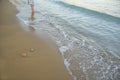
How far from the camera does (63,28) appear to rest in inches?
368

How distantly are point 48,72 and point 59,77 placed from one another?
385 millimetres

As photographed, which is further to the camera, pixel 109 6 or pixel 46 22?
pixel 109 6

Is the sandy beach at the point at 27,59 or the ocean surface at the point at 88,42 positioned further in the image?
the ocean surface at the point at 88,42

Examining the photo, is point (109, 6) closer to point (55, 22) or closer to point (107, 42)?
point (55, 22)

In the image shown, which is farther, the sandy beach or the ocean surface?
the ocean surface

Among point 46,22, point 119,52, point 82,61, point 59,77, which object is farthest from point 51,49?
point 46,22

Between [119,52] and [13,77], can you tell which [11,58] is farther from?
[119,52]

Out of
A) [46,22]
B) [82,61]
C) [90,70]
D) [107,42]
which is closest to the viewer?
[90,70]

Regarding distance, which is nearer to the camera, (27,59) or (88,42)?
(27,59)

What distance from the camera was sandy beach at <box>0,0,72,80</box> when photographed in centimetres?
489

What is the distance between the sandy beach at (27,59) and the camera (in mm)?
4887

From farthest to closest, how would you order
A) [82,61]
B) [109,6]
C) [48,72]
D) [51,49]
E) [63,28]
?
[109,6], [63,28], [51,49], [82,61], [48,72]

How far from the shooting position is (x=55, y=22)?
1027 centimetres

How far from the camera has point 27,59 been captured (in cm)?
559
